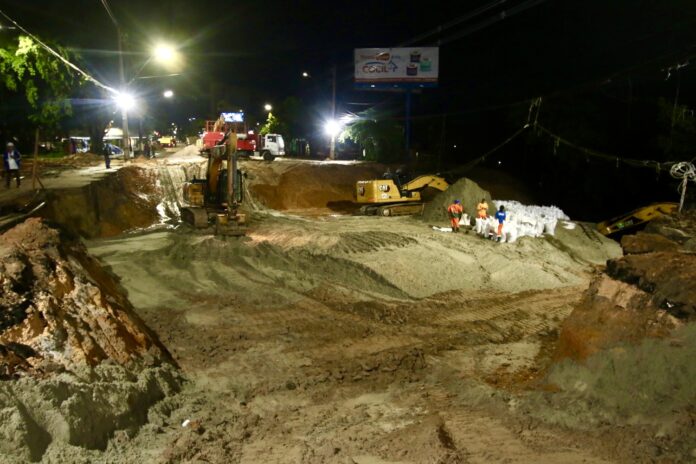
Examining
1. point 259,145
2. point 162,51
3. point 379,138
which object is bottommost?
point 259,145

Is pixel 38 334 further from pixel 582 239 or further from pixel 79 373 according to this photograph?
pixel 582 239

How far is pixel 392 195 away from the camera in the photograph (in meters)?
22.2

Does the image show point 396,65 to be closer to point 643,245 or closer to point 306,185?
point 306,185

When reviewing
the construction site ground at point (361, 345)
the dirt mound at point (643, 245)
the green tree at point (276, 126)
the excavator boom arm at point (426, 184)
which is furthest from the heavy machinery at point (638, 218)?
the green tree at point (276, 126)

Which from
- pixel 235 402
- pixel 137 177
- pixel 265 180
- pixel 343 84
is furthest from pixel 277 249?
pixel 343 84

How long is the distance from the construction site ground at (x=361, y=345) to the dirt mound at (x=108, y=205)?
0.36m

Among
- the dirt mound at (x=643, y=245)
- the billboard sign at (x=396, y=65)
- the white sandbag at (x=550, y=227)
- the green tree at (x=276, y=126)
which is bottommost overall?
the white sandbag at (x=550, y=227)

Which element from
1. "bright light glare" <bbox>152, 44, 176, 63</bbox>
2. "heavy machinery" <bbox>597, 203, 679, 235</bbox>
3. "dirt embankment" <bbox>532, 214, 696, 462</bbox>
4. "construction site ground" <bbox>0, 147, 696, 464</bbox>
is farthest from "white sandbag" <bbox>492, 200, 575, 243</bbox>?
"bright light glare" <bbox>152, 44, 176, 63</bbox>

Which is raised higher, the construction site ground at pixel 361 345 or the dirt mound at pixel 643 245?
the dirt mound at pixel 643 245

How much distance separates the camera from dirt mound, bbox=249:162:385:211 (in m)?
27.2

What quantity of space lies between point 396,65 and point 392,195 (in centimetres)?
1940

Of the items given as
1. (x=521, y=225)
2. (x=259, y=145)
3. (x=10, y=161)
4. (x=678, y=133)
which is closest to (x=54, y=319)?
(x=10, y=161)

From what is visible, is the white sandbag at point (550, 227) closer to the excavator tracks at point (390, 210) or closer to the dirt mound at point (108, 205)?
the excavator tracks at point (390, 210)

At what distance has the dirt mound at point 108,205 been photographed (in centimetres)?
1681
